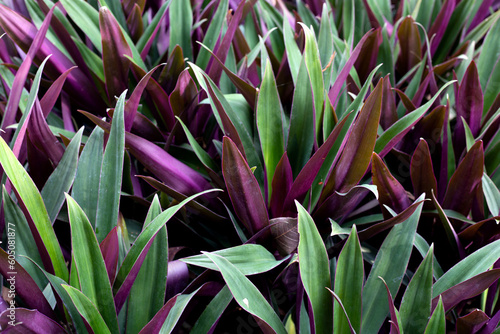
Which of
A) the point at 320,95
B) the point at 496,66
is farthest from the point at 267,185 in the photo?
the point at 496,66

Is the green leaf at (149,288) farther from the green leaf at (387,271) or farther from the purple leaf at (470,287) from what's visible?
the purple leaf at (470,287)

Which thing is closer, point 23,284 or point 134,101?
point 23,284

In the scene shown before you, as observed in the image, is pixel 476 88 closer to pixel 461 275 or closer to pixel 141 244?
pixel 461 275

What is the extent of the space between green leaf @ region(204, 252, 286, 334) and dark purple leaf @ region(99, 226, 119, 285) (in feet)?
0.51

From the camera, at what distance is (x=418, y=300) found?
647mm

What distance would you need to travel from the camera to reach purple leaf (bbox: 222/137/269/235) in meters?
0.69

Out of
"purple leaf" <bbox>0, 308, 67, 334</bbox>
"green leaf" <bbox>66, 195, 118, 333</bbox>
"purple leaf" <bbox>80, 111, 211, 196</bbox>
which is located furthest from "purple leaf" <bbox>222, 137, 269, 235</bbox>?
"purple leaf" <bbox>0, 308, 67, 334</bbox>

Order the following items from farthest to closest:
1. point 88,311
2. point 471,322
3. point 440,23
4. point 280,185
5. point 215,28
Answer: point 440,23, point 215,28, point 280,185, point 471,322, point 88,311

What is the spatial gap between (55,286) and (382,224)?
508 millimetres

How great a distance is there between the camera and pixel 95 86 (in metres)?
1.08

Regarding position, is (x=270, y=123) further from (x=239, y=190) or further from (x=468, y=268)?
(x=468, y=268)

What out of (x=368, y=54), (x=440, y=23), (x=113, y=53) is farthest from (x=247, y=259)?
(x=440, y=23)

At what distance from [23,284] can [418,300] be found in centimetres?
57

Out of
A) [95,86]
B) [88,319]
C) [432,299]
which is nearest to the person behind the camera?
[88,319]
